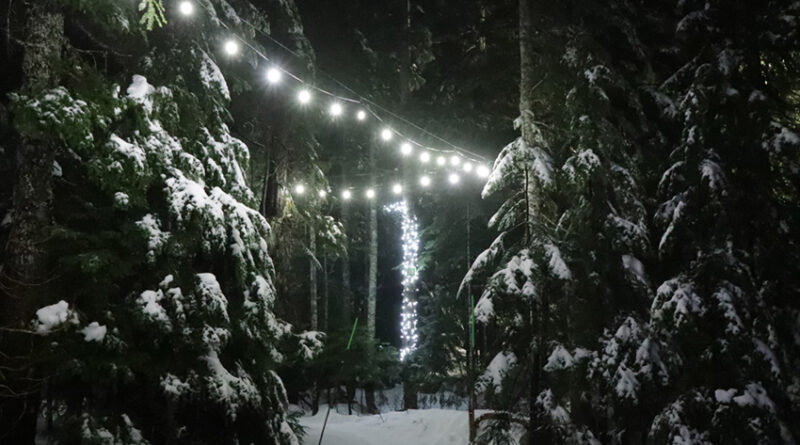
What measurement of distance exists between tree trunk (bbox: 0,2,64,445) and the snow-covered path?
562 cm

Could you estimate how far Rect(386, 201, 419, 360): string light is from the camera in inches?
688

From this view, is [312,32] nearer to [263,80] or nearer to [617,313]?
[263,80]

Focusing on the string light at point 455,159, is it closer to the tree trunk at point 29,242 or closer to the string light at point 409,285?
the string light at point 409,285

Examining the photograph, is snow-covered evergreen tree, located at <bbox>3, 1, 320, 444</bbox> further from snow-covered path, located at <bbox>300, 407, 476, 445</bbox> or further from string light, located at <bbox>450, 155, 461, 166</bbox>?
string light, located at <bbox>450, 155, 461, 166</bbox>

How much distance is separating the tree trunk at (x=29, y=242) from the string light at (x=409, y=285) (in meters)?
12.0

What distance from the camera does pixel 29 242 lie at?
5449 mm

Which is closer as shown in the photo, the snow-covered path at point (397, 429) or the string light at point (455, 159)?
the snow-covered path at point (397, 429)

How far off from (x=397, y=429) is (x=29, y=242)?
871 cm

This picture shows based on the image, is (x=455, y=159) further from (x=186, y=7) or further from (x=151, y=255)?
(x=151, y=255)

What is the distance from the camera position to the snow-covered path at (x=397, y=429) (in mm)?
10656

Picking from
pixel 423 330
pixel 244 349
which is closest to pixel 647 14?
pixel 244 349

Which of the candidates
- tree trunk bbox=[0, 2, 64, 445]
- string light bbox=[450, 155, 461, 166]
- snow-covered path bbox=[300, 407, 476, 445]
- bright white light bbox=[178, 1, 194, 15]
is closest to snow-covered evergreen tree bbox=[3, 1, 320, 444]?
tree trunk bbox=[0, 2, 64, 445]

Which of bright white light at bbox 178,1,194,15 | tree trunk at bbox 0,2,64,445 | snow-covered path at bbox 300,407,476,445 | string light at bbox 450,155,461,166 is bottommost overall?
snow-covered path at bbox 300,407,476,445

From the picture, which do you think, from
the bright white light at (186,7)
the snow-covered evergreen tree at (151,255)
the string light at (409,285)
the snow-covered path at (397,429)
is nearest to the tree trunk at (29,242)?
the snow-covered evergreen tree at (151,255)
